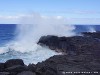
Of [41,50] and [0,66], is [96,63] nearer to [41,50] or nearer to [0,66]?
[0,66]

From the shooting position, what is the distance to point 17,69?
12797 millimetres

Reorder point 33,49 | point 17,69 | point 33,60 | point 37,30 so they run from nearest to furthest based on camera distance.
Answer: point 17,69
point 33,60
point 33,49
point 37,30

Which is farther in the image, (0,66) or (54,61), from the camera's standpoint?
(54,61)

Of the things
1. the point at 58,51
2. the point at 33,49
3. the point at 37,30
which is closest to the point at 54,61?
the point at 58,51

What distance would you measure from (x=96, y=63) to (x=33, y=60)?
21.7 feet

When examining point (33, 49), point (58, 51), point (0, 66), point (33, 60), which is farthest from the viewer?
point (33, 49)

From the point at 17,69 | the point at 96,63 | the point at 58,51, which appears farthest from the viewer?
the point at 58,51

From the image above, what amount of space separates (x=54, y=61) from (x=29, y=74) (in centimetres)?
477

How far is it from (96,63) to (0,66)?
19.3 feet

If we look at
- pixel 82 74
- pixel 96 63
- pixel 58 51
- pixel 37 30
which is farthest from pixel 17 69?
pixel 37 30

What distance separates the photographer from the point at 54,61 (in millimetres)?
16297

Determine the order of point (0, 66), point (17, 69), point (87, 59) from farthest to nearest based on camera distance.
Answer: point (87, 59) → point (0, 66) → point (17, 69)

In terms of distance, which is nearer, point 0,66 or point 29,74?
point 29,74

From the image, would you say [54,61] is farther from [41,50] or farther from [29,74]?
[41,50]
